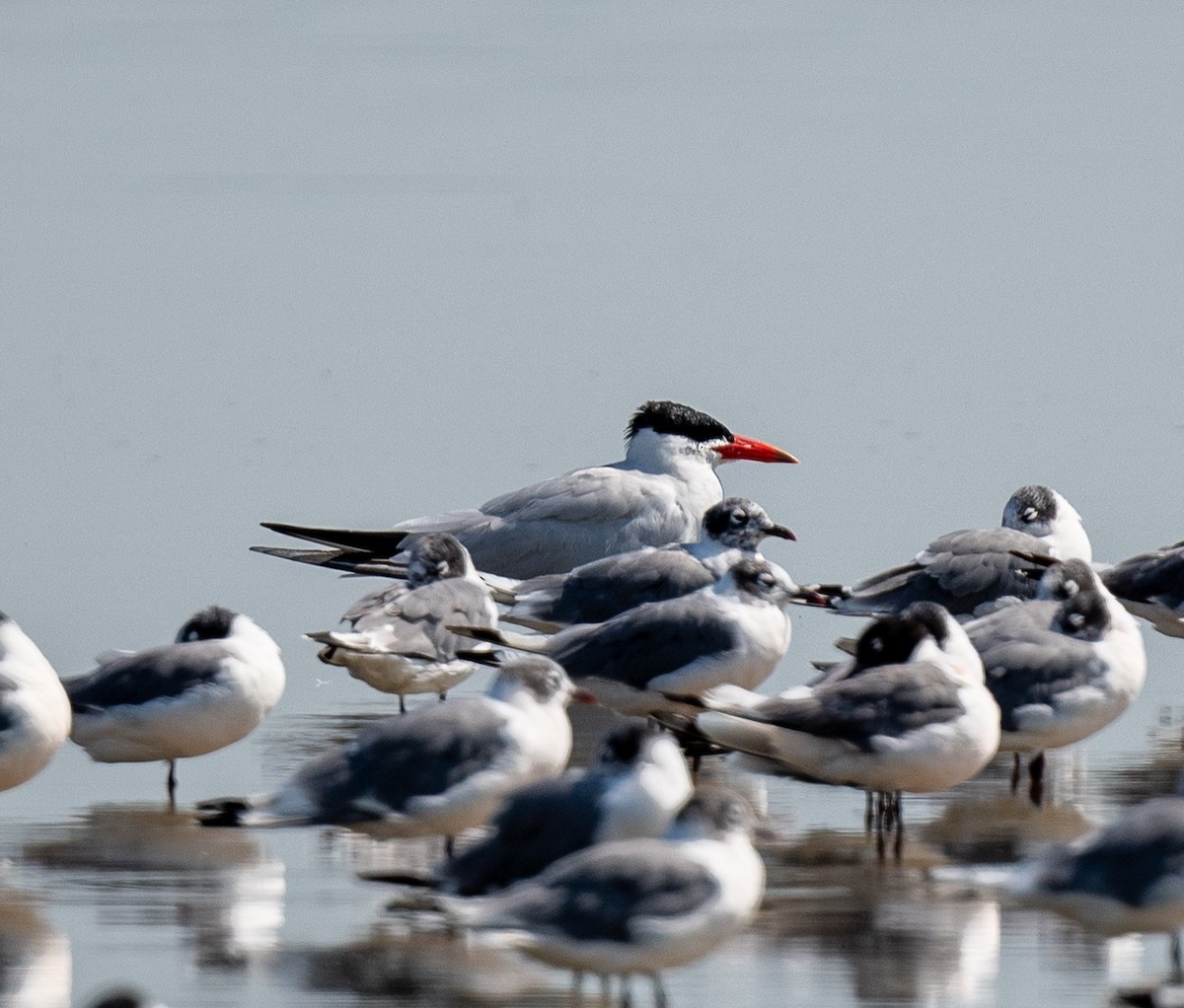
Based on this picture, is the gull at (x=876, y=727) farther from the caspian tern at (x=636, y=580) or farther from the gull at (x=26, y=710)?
the gull at (x=26, y=710)

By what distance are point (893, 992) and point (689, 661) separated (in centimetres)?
223

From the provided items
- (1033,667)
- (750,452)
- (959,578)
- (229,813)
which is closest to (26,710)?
(229,813)

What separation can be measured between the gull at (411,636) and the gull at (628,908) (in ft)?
8.53

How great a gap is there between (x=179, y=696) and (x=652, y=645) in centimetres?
150

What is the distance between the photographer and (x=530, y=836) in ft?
19.0

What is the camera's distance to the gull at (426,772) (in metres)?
6.27

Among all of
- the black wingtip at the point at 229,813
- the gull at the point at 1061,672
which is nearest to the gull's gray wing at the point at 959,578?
the gull at the point at 1061,672

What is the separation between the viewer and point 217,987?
571 cm

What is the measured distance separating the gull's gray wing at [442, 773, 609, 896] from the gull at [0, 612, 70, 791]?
169 cm

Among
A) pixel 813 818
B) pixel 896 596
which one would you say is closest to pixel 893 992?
pixel 813 818

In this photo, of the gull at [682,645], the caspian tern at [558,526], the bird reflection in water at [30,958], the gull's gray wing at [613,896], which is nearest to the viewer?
the gull's gray wing at [613,896]

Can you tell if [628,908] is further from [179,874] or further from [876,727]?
[179,874]

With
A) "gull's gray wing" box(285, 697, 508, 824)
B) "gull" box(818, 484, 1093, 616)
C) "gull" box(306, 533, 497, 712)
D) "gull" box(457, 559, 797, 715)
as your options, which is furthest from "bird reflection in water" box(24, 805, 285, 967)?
"gull" box(818, 484, 1093, 616)

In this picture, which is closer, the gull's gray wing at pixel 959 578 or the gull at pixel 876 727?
the gull at pixel 876 727
